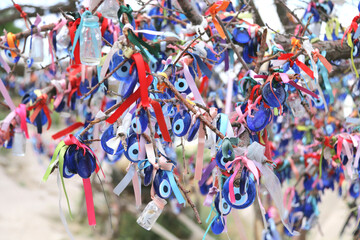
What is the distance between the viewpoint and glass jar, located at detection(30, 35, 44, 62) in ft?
4.30

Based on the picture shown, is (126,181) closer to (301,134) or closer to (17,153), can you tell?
(17,153)

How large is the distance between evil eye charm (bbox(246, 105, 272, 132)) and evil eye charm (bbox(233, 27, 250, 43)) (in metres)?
0.44

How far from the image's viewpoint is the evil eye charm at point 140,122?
812 millimetres

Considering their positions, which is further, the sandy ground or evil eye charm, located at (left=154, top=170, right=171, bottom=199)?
the sandy ground

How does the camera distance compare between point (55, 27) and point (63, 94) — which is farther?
point (63, 94)

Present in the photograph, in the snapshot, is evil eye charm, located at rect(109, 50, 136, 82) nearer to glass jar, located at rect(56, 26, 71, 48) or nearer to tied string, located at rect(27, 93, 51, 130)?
glass jar, located at rect(56, 26, 71, 48)

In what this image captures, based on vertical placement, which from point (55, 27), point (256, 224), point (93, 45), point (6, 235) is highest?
point (93, 45)

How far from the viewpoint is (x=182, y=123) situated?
2.71 ft

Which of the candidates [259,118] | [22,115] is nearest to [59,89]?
[22,115]

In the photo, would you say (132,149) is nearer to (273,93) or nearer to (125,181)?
(125,181)

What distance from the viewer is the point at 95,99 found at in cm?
161

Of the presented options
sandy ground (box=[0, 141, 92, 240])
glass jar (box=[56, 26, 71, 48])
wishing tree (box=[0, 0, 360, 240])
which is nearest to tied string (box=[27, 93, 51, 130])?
wishing tree (box=[0, 0, 360, 240])

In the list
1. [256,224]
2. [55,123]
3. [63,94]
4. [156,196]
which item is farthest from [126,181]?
[55,123]

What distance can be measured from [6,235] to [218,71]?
3.87 m
